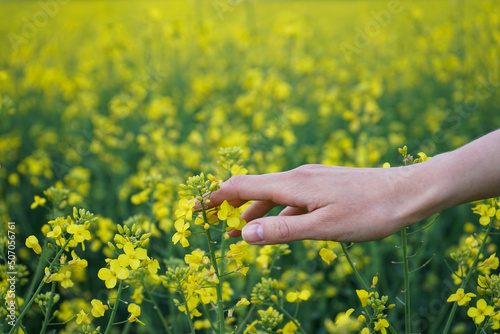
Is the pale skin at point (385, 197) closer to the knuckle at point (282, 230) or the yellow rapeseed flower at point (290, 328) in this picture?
the knuckle at point (282, 230)

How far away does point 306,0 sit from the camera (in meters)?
21.8

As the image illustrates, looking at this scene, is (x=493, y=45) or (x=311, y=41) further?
(x=311, y=41)

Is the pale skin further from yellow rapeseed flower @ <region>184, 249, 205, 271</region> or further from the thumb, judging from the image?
yellow rapeseed flower @ <region>184, 249, 205, 271</region>

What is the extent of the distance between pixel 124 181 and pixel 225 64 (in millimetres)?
3043

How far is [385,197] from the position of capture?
4.18ft

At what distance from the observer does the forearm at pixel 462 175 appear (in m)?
1.25

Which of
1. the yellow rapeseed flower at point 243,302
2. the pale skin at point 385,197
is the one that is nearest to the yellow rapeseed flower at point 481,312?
the pale skin at point 385,197

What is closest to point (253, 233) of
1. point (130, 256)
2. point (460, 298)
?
point (130, 256)

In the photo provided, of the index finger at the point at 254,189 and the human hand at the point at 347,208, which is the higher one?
the index finger at the point at 254,189

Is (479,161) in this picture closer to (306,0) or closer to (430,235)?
(430,235)

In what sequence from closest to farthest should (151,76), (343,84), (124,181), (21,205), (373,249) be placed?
(373,249), (21,205), (124,181), (151,76), (343,84)

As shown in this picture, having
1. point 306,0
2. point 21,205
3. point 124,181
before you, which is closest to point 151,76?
point 124,181

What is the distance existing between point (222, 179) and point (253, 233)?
2.12ft

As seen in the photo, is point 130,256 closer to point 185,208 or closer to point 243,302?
point 185,208
